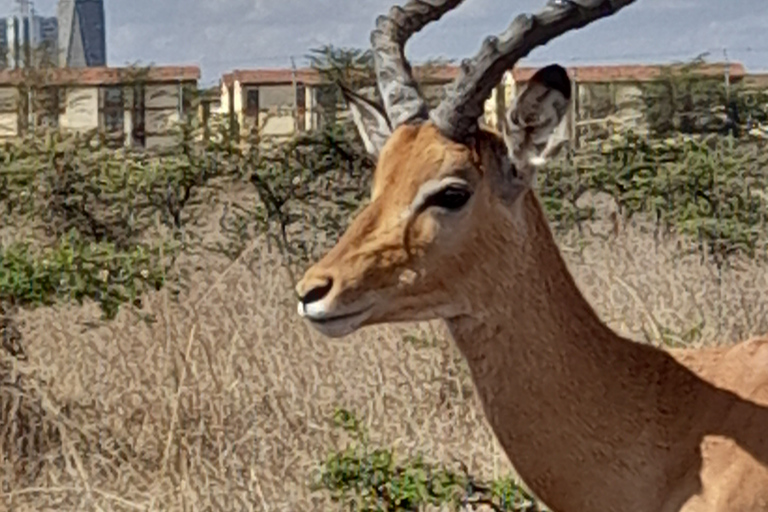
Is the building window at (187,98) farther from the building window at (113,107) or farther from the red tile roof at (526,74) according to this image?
the building window at (113,107)

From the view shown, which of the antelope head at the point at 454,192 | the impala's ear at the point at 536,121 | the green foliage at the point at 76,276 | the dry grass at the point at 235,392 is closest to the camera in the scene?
the antelope head at the point at 454,192

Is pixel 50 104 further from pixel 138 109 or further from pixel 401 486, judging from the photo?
pixel 401 486

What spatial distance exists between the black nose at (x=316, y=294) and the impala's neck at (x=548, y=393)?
0.55 m

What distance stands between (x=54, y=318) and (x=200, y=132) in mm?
7537

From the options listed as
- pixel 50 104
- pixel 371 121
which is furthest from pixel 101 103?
pixel 371 121

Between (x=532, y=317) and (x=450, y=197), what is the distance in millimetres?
467

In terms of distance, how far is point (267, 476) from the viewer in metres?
8.89

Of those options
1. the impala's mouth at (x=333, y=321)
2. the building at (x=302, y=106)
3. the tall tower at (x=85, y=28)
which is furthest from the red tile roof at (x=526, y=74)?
the tall tower at (x=85, y=28)

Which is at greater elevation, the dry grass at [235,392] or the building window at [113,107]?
the building window at [113,107]

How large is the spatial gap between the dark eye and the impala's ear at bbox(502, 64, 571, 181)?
0.75 feet

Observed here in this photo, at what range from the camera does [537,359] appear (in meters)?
5.59

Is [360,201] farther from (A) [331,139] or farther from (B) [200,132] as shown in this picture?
(B) [200,132]

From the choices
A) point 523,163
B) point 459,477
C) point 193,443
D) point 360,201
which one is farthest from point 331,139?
point 523,163

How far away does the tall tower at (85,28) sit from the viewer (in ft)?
196
